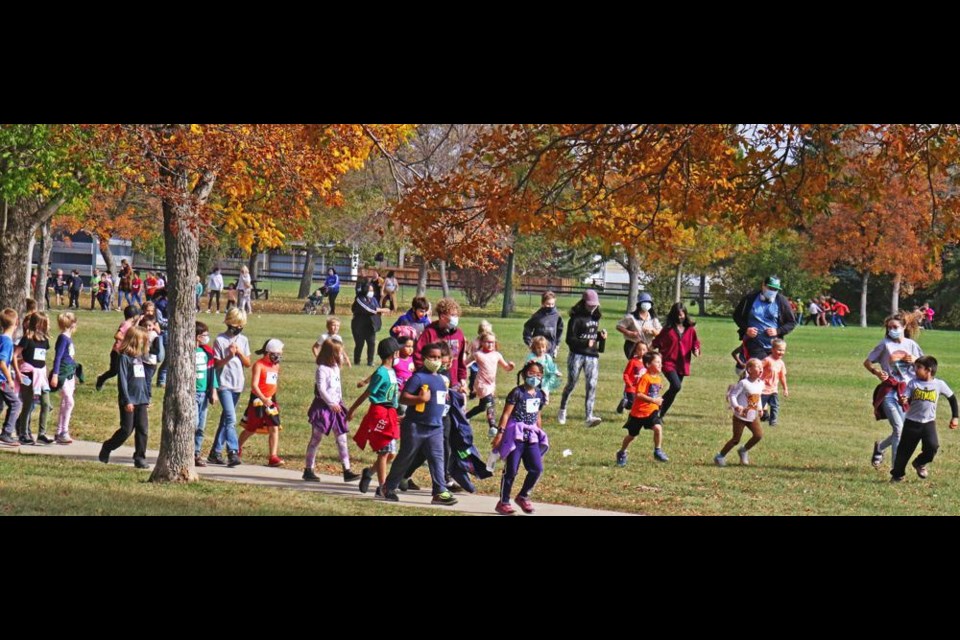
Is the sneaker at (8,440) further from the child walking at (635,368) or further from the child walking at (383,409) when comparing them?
the child walking at (635,368)

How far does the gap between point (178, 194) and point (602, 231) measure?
4.38 meters

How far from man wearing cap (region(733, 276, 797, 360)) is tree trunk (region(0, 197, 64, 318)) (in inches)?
542

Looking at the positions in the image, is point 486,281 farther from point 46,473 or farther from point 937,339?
point 46,473

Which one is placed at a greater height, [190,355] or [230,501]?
[190,355]

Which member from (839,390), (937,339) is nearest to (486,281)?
(937,339)

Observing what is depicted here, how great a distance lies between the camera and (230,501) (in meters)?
11.8

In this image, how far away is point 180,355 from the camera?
13000mm

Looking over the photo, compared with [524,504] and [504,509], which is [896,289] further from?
[504,509]

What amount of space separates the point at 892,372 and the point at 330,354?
604cm

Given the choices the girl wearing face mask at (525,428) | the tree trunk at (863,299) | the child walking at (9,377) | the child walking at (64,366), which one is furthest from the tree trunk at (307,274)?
the girl wearing face mask at (525,428)

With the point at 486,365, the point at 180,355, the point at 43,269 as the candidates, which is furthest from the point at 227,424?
the point at 43,269

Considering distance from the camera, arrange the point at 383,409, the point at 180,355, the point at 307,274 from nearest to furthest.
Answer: the point at 383,409 < the point at 180,355 < the point at 307,274

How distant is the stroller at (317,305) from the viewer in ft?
153

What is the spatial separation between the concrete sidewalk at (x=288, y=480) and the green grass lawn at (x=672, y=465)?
42 centimetres
